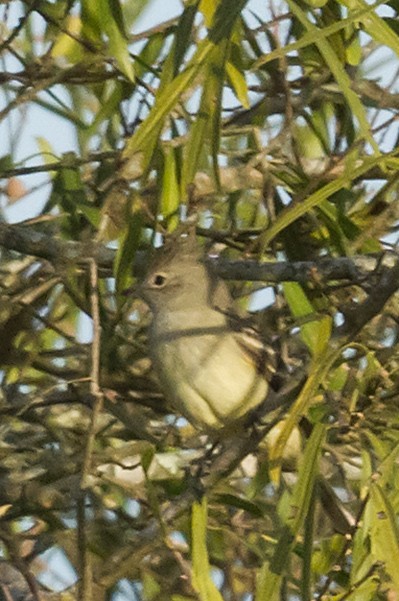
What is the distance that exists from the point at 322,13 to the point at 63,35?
0.58 meters

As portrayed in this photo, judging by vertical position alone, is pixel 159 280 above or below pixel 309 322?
below

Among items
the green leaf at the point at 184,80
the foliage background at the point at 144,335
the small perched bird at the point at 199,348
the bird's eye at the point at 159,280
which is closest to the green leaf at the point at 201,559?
the foliage background at the point at 144,335

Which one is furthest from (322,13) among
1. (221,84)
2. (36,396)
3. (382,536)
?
(382,536)

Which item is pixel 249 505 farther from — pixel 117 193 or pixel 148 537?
pixel 117 193

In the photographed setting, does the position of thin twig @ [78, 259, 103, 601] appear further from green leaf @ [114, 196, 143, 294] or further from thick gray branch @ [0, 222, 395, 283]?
thick gray branch @ [0, 222, 395, 283]

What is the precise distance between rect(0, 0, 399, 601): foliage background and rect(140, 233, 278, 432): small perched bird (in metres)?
0.07

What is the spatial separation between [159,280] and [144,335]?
179mm

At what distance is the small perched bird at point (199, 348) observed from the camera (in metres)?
3.08

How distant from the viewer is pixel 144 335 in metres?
3.44

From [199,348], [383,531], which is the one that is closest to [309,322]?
[383,531]

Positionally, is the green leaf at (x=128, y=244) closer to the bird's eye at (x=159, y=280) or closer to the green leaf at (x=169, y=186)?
the green leaf at (x=169, y=186)

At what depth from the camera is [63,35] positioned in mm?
2902

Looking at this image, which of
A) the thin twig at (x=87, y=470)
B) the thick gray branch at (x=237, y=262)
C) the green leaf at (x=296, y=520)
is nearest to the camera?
the green leaf at (x=296, y=520)

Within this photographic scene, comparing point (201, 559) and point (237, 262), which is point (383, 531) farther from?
point (237, 262)
